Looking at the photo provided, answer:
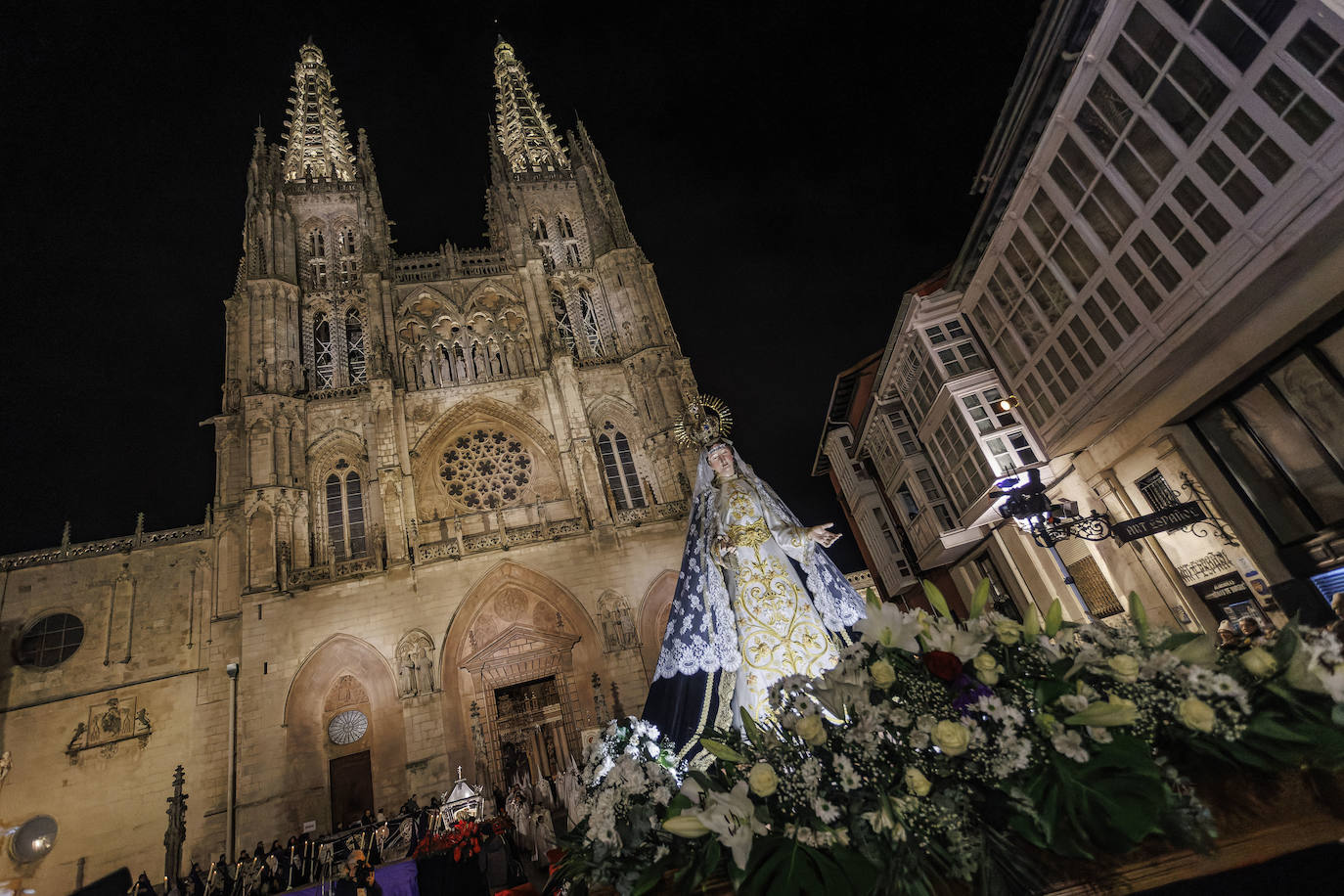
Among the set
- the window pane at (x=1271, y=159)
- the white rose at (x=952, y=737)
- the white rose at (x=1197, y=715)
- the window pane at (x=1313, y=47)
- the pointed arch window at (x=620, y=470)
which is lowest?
the white rose at (x=1197, y=715)

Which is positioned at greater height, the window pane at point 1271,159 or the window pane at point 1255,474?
the window pane at point 1271,159

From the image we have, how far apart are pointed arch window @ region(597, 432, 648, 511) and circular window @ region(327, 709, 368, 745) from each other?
30.0 ft

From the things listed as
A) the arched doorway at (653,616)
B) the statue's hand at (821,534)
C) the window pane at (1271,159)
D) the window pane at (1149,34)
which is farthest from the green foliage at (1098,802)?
the arched doorway at (653,616)

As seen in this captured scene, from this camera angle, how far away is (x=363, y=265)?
22422 millimetres

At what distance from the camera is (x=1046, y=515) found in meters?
12.1

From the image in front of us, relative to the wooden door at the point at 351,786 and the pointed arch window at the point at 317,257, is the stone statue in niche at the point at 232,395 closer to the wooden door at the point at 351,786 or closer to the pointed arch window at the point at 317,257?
the pointed arch window at the point at 317,257

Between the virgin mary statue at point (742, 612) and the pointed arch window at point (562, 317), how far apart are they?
18310 mm

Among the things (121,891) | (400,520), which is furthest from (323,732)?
(121,891)

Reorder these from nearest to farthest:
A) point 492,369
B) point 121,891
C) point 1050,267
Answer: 1. point 121,891
2. point 1050,267
3. point 492,369

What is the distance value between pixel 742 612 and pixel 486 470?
17.5 meters

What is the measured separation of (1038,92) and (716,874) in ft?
44.1

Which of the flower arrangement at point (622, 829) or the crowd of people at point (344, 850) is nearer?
the flower arrangement at point (622, 829)

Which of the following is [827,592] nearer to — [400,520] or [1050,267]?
[1050,267]

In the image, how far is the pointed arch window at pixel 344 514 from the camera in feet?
59.8
